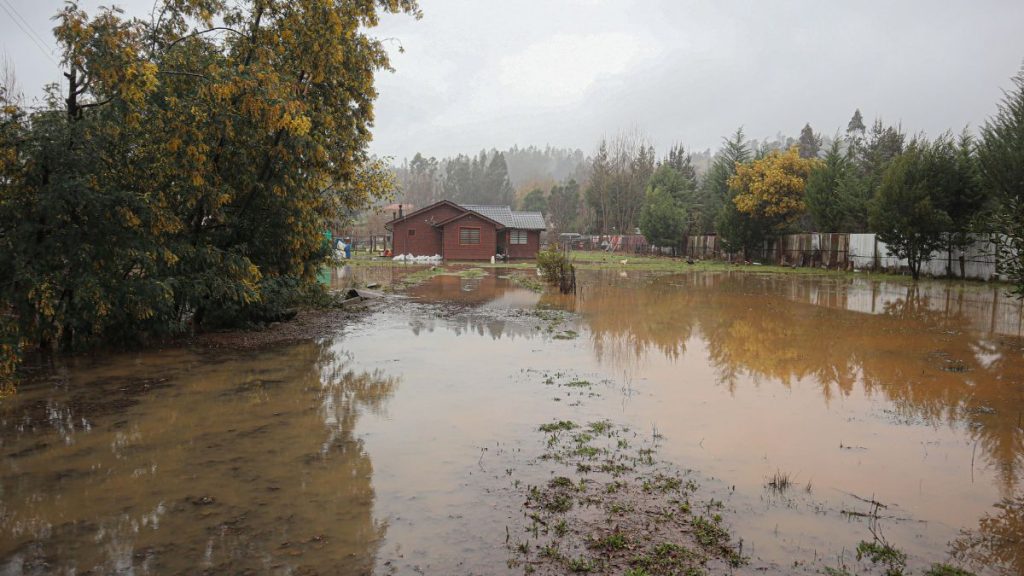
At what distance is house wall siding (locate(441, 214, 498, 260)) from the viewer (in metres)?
45.2

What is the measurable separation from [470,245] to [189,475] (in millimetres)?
40105

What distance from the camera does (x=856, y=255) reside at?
32.2 m

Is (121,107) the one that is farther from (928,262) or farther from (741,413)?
(928,262)

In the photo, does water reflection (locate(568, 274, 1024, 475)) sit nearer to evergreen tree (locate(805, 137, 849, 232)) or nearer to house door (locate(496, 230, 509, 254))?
evergreen tree (locate(805, 137, 849, 232))

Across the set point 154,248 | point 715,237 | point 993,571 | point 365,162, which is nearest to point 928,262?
point 715,237

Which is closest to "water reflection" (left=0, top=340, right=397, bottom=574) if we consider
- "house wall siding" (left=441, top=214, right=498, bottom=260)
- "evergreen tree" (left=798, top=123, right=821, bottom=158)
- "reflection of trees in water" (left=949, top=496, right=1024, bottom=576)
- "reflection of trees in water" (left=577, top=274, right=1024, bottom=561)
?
"reflection of trees in water" (left=949, top=496, right=1024, bottom=576)

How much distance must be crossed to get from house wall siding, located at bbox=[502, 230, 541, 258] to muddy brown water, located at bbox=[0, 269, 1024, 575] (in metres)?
34.4

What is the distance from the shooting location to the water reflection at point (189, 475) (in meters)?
4.31

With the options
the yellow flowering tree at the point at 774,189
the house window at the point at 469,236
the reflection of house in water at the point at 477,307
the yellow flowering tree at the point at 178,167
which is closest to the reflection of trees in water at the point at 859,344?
the reflection of house in water at the point at 477,307

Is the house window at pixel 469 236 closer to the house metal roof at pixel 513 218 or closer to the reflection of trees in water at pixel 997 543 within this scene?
the house metal roof at pixel 513 218

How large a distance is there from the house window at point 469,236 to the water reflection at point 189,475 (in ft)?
119

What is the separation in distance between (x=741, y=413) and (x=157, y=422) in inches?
274

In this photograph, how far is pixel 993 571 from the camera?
13.7ft

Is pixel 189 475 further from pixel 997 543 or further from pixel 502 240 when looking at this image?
pixel 502 240
